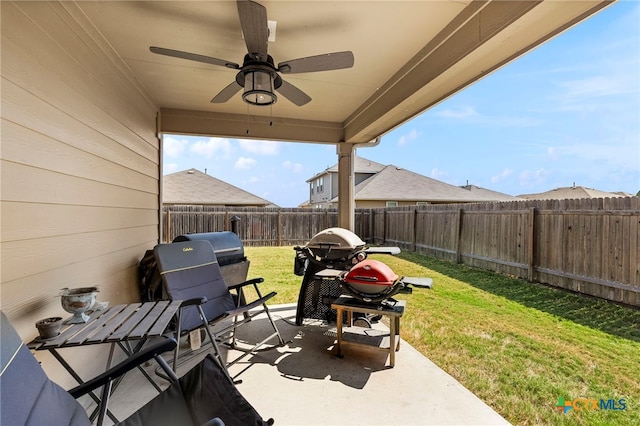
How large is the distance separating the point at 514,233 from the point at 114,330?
6659mm

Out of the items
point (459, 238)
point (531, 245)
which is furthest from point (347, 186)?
point (459, 238)

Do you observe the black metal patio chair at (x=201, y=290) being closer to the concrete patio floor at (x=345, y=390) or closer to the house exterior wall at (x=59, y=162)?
the concrete patio floor at (x=345, y=390)

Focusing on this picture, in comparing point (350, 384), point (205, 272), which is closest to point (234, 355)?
point (205, 272)

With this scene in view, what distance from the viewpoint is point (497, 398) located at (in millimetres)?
2191

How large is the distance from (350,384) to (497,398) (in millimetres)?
1080

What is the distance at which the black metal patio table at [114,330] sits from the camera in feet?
4.84

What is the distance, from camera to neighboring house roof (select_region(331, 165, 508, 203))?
14820mm

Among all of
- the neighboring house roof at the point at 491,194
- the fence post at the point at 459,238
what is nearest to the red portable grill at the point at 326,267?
the fence post at the point at 459,238

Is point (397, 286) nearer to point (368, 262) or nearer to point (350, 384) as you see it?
point (368, 262)

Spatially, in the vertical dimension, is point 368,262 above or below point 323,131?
below

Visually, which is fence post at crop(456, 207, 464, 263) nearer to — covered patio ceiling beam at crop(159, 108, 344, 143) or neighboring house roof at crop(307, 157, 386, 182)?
covered patio ceiling beam at crop(159, 108, 344, 143)

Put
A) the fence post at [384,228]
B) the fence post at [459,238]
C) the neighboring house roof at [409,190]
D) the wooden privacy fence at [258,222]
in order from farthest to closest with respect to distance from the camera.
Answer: the neighboring house roof at [409,190], the fence post at [384,228], the wooden privacy fence at [258,222], the fence post at [459,238]

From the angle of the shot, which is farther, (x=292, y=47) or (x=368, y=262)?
(x=368, y=262)

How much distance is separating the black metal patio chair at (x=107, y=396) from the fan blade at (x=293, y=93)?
213cm
